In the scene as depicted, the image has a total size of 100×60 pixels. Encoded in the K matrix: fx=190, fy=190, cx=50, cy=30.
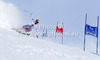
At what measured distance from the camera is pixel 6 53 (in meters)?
9.38

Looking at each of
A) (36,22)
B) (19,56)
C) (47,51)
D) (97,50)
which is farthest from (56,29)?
(19,56)

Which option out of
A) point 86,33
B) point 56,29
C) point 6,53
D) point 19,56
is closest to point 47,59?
point 19,56

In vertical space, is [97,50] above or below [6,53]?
below

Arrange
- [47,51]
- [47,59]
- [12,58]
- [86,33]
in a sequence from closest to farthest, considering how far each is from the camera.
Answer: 1. [12,58]
2. [47,59]
3. [47,51]
4. [86,33]

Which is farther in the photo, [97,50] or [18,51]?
[97,50]

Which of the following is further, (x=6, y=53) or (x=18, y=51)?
(x=18, y=51)

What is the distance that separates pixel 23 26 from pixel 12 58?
695 inches

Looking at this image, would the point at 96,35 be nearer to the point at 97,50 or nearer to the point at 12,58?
the point at 97,50

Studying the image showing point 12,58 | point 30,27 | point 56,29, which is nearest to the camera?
point 12,58

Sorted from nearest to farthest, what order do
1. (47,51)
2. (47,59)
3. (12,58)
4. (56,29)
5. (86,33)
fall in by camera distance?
(12,58) → (47,59) → (47,51) → (86,33) → (56,29)

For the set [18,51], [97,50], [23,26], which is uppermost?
[23,26]

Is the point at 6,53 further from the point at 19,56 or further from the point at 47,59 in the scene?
the point at 47,59

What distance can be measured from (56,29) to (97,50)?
7400mm

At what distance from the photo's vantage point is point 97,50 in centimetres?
2716
